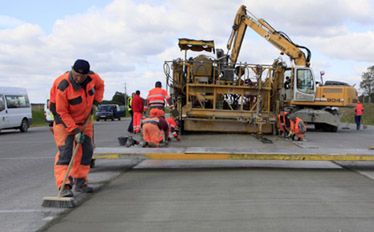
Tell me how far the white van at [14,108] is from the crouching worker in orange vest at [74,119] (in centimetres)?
1640

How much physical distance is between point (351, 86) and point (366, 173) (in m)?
15.8

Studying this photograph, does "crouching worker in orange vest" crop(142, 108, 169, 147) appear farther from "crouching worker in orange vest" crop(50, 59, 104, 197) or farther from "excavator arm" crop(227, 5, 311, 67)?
"excavator arm" crop(227, 5, 311, 67)

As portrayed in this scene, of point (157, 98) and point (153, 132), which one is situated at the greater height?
point (157, 98)

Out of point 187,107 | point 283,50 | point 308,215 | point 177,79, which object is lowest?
point 308,215

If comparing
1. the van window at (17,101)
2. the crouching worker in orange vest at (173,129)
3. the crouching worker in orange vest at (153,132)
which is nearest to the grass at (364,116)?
the van window at (17,101)

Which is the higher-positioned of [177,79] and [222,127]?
[177,79]

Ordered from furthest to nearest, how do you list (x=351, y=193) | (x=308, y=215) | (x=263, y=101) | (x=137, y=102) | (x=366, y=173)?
(x=137, y=102) < (x=263, y=101) < (x=366, y=173) < (x=351, y=193) < (x=308, y=215)

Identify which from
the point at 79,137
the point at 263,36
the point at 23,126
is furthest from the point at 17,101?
the point at 79,137

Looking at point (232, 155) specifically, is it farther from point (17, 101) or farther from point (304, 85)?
point (17, 101)

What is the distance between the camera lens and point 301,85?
2092 centimetres

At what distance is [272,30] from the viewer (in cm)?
2175

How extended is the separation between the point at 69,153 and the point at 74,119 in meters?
0.47

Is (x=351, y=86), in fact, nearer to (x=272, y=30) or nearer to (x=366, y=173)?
(x=272, y=30)

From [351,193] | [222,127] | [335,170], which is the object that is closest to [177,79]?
[222,127]
